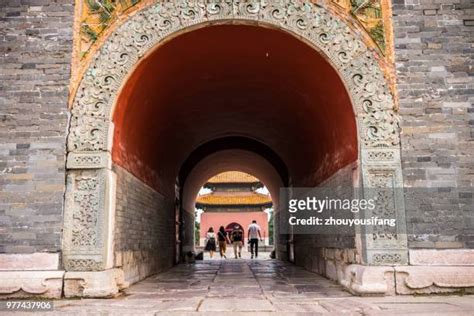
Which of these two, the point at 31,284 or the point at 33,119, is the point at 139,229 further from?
the point at 33,119

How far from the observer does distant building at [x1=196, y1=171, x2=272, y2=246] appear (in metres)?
30.8

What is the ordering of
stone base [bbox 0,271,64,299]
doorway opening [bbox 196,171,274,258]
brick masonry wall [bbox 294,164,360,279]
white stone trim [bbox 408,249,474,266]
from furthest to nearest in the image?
doorway opening [bbox 196,171,274,258], brick masonry wall [bbox 294,164,360,279], white stone trim [bbox 408,249,474,266], stone base [bbox 0,271,64,299]

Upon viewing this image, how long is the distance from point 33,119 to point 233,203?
85.6 ft

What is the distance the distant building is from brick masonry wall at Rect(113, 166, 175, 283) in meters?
20.2

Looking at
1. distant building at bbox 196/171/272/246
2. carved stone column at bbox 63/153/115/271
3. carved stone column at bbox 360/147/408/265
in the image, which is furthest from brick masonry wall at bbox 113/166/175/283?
distant building at bbox 196/171/272/246

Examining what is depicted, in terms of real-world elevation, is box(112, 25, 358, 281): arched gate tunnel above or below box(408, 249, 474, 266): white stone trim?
above

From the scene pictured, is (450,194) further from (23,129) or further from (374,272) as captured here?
(23,129)

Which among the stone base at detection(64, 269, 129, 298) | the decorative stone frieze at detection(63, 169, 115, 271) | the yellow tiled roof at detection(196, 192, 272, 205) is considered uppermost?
the yellow tiled roof at detection(196, 192, 272, 205)

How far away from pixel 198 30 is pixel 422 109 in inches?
121

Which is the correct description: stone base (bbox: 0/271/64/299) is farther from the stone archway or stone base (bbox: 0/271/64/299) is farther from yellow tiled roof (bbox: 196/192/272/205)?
yellow tiled roof (bbox: 196/192/272/205)

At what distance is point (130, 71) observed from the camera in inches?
235

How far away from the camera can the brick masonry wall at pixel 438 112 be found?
220 inches

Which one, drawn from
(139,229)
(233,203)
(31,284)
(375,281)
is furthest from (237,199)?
(31,284)

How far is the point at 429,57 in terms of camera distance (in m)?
5.97
